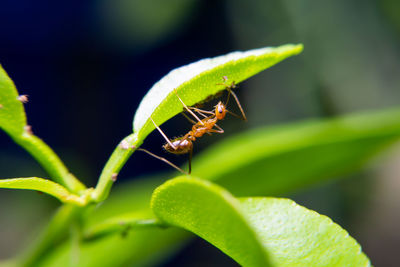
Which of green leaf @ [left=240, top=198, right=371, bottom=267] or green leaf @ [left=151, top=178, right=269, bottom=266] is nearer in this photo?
green leaf @ [left=151, top=178, right=269, bottom=266]

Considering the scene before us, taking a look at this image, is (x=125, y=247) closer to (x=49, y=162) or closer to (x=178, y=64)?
(x=49, y=162)

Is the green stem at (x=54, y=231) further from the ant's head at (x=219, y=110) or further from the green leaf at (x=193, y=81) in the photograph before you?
the ant's head at (x=219, y=110)

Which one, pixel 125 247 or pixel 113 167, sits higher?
pixel 113 167

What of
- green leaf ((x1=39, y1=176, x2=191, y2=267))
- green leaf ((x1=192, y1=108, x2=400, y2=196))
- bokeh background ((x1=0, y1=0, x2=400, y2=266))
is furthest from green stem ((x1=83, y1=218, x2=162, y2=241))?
bokeh background ((x1=0, y1=0, x2=400, y2=266))

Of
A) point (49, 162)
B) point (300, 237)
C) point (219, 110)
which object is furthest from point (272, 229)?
point (219, 110)

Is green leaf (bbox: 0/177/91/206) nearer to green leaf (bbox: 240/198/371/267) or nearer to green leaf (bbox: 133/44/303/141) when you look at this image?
green leaf (bbox: 133/44/303/141)

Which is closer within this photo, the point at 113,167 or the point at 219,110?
the point at 113,167

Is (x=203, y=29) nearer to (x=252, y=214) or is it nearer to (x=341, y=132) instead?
(x=341, y=132)
